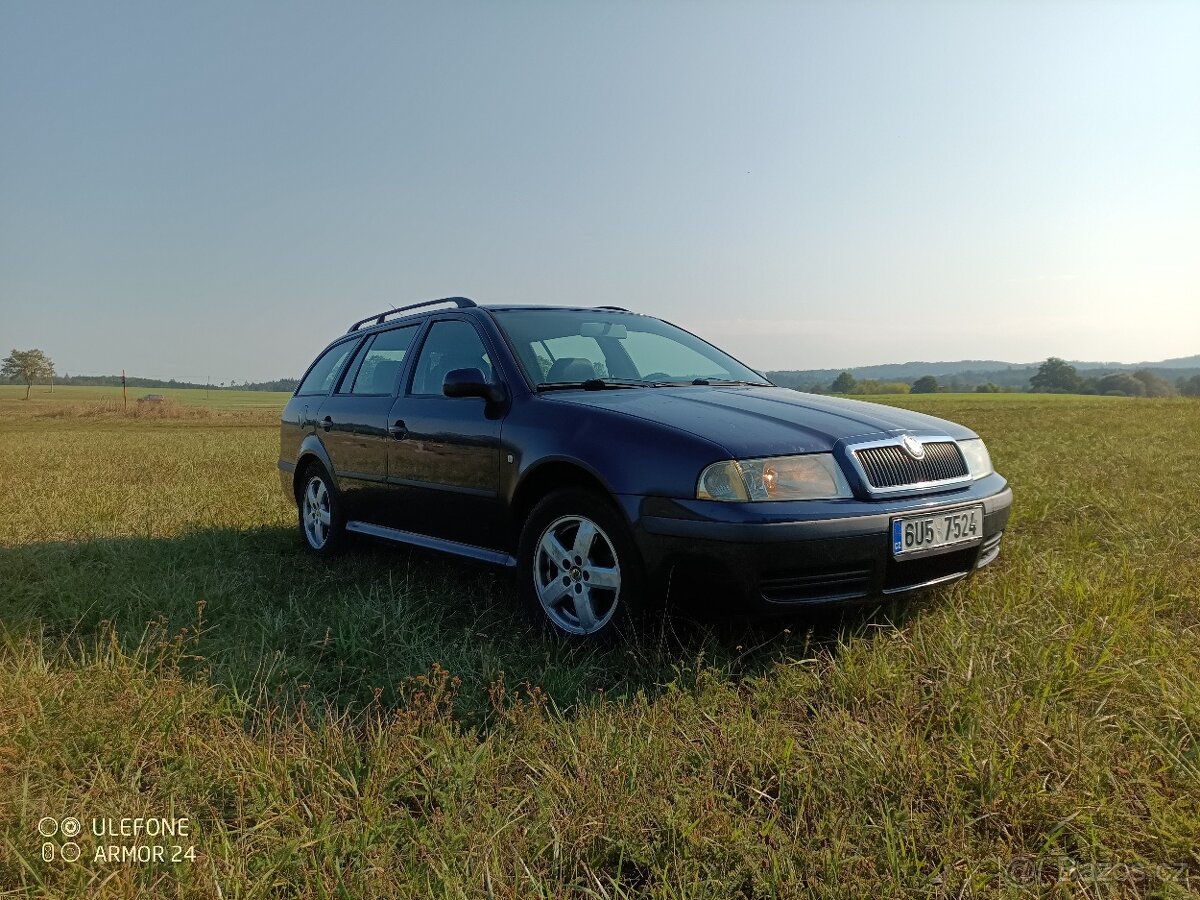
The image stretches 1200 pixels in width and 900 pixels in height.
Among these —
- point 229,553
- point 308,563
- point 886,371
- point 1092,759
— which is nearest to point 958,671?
point 1092,759

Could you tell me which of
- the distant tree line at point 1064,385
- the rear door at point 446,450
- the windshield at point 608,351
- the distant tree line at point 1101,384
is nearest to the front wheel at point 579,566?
the rear door at point 446,450

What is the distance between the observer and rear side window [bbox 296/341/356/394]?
580cm

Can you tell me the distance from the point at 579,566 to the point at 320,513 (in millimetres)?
2903

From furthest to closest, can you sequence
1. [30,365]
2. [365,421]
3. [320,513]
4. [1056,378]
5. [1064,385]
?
1. [30,365]
2. [1056,378]
3. [1064,385]
4. [320,513]
5. [365,421]

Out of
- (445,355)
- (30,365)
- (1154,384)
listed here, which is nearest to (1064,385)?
(1154,384)

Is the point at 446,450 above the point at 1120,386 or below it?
below

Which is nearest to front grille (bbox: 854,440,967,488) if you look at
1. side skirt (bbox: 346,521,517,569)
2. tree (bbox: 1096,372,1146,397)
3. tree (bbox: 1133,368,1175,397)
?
side skirt (bbox: 346,521,517,569)

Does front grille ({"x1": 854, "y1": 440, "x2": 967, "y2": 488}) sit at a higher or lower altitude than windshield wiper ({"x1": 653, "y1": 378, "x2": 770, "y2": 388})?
lower

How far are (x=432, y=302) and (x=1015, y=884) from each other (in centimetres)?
415

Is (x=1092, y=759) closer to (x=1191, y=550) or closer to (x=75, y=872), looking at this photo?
(x=75, y=872)

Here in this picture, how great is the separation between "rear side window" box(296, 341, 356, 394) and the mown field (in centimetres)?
192

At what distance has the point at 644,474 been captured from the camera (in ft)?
10.00

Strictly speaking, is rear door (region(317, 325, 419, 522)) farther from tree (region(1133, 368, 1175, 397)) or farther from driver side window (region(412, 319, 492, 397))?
tree (region(1133, 368, 1175, 397))

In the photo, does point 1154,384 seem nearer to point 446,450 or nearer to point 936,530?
point 936,530
